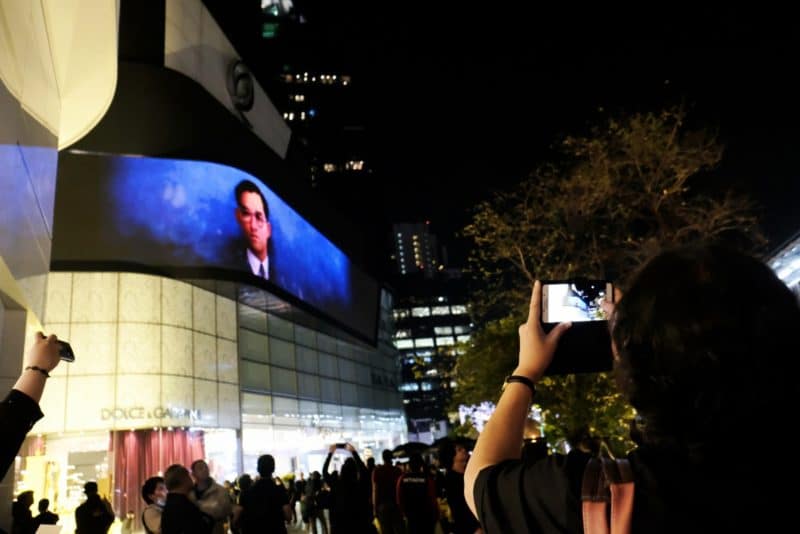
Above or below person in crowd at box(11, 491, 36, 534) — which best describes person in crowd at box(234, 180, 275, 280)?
above

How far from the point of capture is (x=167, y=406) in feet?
70.5

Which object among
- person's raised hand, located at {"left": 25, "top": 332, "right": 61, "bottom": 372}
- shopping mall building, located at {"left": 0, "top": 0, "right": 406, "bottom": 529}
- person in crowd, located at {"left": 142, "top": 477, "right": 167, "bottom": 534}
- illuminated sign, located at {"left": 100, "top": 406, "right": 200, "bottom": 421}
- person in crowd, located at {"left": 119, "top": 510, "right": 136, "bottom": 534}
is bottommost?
person in crowd, located at {"left": 119, "top": 510, "right": 136, "bottom": 534}

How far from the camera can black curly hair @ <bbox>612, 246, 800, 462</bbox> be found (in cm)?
100

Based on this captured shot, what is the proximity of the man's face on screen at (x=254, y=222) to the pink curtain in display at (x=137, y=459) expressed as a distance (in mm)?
9110

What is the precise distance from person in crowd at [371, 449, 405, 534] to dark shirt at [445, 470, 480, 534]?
196 centimetres

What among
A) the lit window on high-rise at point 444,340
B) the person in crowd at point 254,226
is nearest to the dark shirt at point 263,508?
the person in crowd at point 254,226

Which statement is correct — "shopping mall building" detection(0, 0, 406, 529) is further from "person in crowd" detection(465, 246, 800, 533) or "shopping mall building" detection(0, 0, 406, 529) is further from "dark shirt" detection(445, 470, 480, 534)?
"person in crowd" detection(465, 246, 800, 533)

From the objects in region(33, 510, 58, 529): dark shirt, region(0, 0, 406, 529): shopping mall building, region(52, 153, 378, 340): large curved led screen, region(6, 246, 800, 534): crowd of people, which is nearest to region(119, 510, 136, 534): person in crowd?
region(0, 0, 406, 529): shopping mall building

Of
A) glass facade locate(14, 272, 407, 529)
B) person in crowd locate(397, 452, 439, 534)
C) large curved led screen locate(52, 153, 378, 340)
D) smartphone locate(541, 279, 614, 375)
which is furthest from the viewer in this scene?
large curved led screen locate(52, 153, 378, 340)

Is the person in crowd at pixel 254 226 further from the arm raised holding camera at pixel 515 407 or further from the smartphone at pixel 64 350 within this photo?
the arm raised holding camera at pixel 515 407

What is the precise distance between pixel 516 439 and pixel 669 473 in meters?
0.36

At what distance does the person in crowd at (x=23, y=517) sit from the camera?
6984 millimetres

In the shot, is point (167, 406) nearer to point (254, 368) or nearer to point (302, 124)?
point (254, 368)

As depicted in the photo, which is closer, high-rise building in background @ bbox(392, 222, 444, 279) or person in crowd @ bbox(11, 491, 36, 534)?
person in crowd @ bbox(11, 491, 36, 534)
